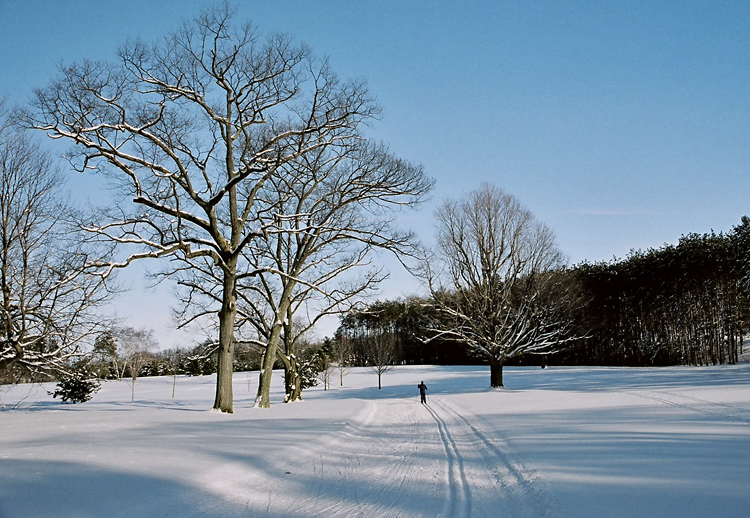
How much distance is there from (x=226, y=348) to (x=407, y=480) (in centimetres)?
908

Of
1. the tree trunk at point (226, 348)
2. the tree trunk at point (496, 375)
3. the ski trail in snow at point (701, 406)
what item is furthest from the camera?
the tree trunk at point (496, 375)

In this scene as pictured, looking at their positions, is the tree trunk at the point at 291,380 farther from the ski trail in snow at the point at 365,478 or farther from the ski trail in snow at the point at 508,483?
the ski trail in snow at the point at 508,483

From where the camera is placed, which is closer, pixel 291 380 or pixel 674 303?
pixel 291 380

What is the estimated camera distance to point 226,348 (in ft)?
47.8

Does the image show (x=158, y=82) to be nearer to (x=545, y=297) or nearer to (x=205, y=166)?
(x=205, y=166)

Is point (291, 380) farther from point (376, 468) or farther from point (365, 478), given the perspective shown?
point (365, 478)

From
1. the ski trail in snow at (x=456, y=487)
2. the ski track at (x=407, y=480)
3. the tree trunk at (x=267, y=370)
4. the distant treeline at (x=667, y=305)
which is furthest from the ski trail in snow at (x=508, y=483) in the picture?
the distant treeline at (x=667, y=305)

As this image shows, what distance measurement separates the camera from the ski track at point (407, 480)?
17.7 ft

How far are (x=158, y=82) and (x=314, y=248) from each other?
8.74 metres

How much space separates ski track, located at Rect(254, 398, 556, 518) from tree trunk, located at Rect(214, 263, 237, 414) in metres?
4.97

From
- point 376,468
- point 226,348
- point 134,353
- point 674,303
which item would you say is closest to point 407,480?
point 376,468

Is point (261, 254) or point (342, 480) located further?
point (261, 254)

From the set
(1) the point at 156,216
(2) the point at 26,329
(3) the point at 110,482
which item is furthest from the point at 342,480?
(2) the point at 26,329

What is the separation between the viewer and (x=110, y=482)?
562cm
